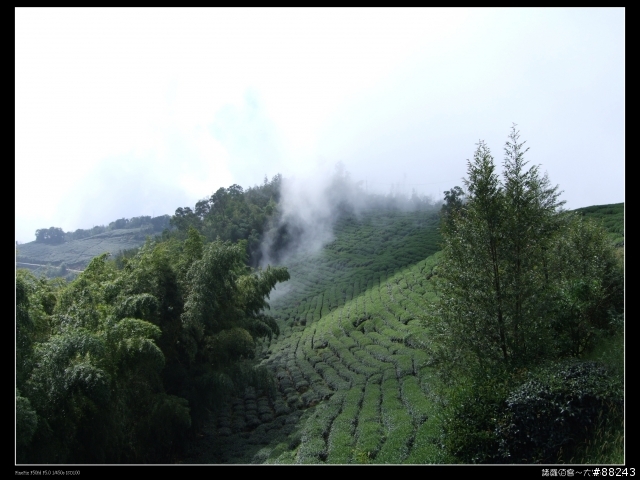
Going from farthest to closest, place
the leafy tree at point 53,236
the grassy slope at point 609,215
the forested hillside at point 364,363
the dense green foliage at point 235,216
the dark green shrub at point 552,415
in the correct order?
1. the dense green foliage at point 235,216
2. the leafy tree at point 53,236
3. the grassy slope at point 609,215
4. the forested hillside at point 364,363
5. the dark green shrub at point 552,415

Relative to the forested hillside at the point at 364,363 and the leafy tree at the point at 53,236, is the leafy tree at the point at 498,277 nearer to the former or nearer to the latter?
the forested hillside at the point at 364,363

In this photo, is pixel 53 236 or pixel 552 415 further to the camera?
pixel 53 236

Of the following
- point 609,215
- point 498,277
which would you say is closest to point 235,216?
point 609,215

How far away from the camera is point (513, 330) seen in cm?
1056

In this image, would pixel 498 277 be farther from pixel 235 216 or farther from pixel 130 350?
pixel 235 216

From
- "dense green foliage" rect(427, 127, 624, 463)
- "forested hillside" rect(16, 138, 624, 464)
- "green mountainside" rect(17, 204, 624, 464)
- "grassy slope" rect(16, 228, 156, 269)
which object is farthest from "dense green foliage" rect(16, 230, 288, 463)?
"grassy slope" rect(16, 228, 156, 269)

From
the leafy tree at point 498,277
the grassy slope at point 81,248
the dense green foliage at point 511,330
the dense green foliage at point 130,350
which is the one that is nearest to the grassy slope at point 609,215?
the dense green foliage at point 511,330

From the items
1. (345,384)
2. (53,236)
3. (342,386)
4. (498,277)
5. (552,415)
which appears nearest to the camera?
(552,415)

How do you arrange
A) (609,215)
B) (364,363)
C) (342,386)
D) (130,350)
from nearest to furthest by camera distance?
1. (130,350)
2. (342,386)
3. (364,363)
4. (609,215)

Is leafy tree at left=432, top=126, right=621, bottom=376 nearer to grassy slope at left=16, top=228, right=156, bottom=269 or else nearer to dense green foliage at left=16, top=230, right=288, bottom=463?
dense green foliage at left=16, top=230, right=288, bottom=463

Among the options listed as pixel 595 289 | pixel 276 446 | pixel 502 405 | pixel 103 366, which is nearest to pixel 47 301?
pixel 103 366

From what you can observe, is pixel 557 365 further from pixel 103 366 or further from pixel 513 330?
pixel 103 366

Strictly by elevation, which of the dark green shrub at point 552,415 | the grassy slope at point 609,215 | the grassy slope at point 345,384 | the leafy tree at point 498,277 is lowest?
the grassy slope at point 345,384

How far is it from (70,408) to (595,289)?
46.9 ft
